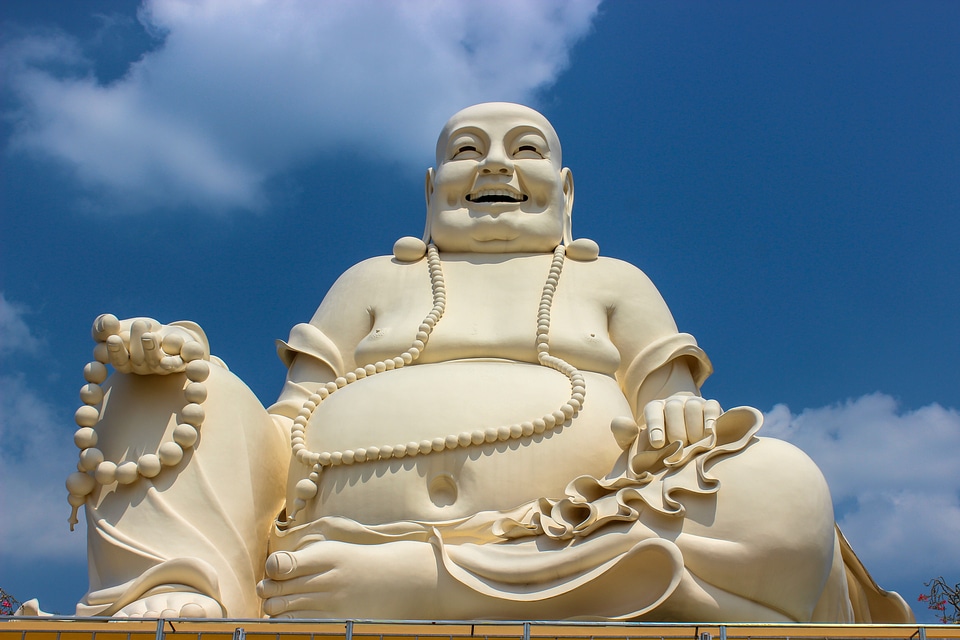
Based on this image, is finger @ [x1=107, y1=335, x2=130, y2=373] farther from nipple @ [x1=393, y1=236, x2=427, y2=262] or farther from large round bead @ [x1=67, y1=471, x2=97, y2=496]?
nipple @ [x1=393, y1=236, x2=427, y2=262]

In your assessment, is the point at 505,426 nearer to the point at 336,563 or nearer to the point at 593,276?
the point at 336,563

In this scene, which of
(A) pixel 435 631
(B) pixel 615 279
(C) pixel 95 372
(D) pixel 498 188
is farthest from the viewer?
(D) pixel 498 188

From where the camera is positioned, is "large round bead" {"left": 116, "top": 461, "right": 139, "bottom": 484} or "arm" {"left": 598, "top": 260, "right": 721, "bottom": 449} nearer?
"large round bead" {"left": 116, "top": 461, "right": 139, "bottom": 484}

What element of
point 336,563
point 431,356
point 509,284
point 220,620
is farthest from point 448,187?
point 220,620

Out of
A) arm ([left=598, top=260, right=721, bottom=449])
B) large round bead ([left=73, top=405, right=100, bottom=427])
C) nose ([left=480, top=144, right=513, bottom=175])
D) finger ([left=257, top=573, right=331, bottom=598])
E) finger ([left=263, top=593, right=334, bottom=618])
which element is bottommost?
finger ([left=263, top=593, right=334, bottom=618])

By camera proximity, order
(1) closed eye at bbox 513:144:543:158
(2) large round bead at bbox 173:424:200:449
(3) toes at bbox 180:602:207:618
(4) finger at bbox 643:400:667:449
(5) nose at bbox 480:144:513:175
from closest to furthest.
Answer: (3) toes at bbox 180:602:207:618 < (4) finger at bbox 643:400:667:449 < (2) large round bead at bbox 173:424:200:449 < (5) nose at bbox 480:144:513:175 < (1) closed eye at bbox 513:144:543:158

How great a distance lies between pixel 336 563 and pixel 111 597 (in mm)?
1048

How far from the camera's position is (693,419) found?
5.73 metres

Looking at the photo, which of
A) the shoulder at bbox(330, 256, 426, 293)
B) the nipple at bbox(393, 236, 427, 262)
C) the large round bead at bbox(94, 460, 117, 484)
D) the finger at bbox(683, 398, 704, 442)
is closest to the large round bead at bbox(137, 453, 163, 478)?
the large round bead at bbox(94, 460, 117, 484)

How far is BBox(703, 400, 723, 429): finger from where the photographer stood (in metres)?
5.68

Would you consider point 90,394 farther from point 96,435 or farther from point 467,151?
point 467,151

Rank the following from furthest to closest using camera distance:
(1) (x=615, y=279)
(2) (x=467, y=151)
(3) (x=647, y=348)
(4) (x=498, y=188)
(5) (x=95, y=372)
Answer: (2) (x=467, y=151), (4) (x=498, y=188), (1) (x=615, y=279), (3) (x=647, y=348), (5) (x=95, y=372)

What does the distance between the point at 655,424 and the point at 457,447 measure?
959 mm

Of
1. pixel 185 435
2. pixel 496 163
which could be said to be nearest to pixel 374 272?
pixel 496 163
